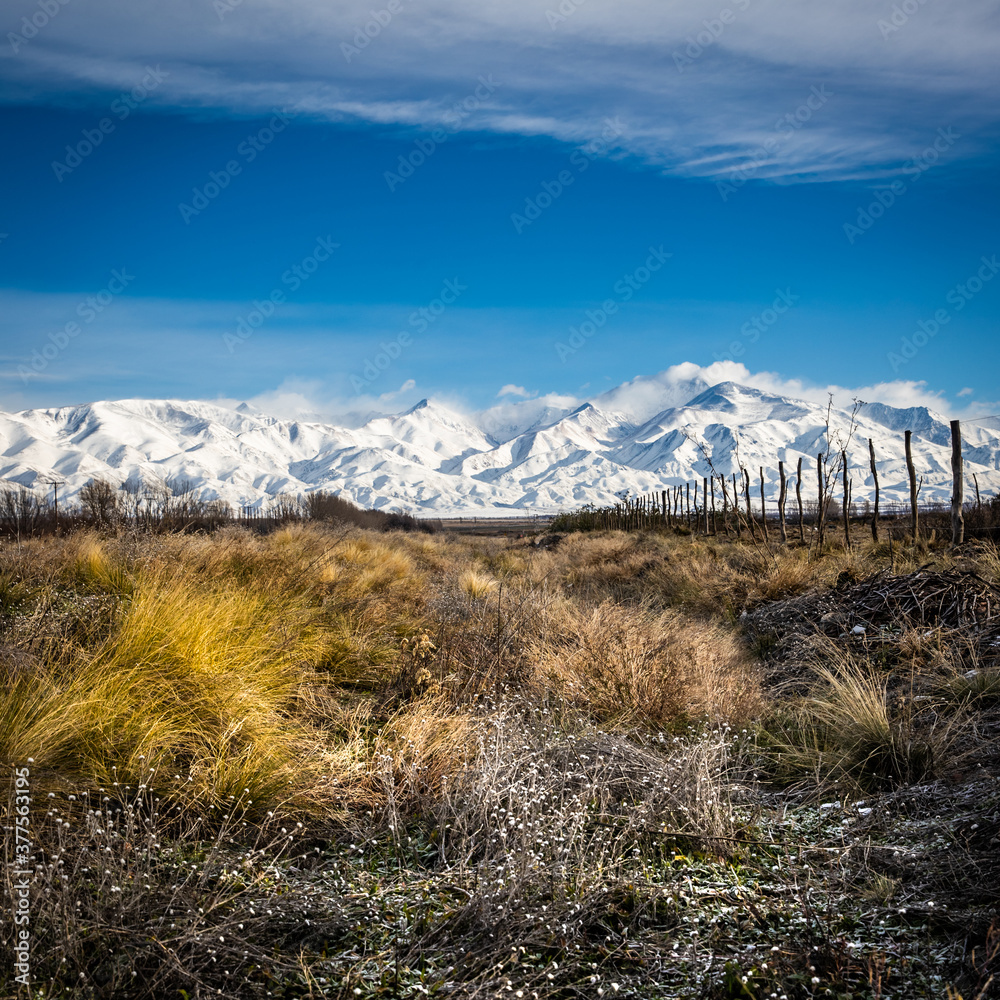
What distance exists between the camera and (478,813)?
10.1 ft

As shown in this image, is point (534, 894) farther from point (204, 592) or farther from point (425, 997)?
point (204, 592)

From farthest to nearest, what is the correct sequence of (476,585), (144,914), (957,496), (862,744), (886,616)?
(957,496) → (476,585) → (886,616) → (862,744) → (144,914)

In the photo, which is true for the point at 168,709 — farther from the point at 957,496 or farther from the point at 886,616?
the point at 957,496

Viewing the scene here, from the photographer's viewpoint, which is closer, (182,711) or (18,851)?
(18,851)

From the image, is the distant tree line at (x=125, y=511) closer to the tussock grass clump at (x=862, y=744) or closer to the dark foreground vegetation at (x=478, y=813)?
the dark foreground vegetation at (x=478, y=813)

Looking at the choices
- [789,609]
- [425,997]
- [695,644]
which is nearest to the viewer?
[425,997]

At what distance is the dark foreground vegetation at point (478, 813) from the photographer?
220cm

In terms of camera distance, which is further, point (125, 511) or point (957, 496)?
point (125, 511)

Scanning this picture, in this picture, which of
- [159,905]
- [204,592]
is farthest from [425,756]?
[204,592]

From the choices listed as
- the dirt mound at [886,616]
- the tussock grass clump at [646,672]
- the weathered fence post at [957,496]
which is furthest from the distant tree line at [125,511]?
the weathered fence post at [957,496]

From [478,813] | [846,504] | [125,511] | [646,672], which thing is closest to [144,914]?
[478,813]

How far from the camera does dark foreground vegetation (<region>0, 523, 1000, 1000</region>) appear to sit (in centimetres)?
220

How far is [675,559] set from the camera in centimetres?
1531

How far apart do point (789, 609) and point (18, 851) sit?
8.20 metres
